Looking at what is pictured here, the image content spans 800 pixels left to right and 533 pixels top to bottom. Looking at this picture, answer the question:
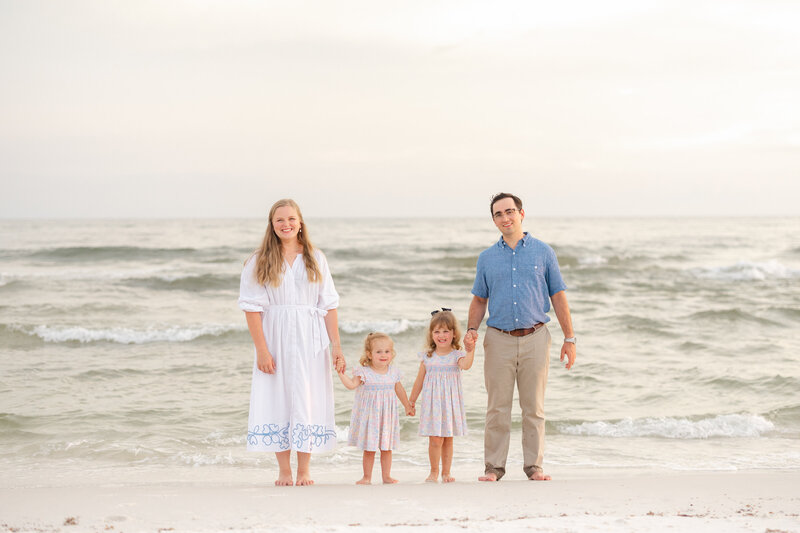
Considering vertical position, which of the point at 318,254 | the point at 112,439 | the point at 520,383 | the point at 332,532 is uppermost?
the point at 318,254

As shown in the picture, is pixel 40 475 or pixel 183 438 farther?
pixel 183 438

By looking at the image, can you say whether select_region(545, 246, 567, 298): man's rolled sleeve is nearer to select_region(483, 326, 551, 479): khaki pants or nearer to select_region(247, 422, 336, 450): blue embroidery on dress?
select_region(483, 326, 551, 479): khaki pants

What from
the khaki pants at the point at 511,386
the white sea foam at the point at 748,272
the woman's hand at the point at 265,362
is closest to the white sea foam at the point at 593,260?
the white sea foam at the point at 748,272

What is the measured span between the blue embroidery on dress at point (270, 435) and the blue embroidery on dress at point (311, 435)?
85 millimetres

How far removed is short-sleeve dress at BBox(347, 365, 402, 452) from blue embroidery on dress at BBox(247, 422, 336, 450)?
208 millimetres

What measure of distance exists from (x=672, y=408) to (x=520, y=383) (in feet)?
11.8

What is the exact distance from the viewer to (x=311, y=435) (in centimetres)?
470

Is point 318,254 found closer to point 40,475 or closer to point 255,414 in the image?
point 255,414

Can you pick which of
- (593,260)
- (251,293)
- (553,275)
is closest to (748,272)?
(593,260)

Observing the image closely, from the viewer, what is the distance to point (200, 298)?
18859 millimetres

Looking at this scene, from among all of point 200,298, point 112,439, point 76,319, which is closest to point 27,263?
point 200,298

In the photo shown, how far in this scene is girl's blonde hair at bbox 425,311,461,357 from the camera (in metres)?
4.83

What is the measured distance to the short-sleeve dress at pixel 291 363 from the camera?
463 cm

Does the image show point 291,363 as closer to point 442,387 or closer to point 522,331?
point 442,387
